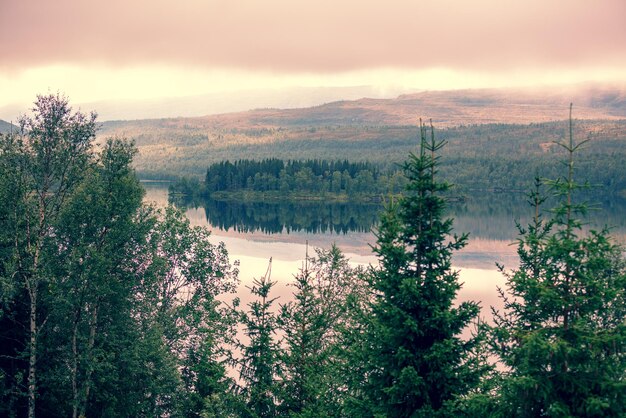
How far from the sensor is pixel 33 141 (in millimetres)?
25297

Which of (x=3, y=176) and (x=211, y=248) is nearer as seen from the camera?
(x=3, y=176)

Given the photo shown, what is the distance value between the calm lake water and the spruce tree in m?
21.1

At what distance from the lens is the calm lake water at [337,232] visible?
58531 mm

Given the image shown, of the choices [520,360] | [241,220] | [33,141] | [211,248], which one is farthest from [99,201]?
[241,220]

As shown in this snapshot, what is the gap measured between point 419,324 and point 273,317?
552 cm

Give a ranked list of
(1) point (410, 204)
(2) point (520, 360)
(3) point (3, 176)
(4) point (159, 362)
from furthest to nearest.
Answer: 1. (4) point (159, 362)
2. (3) point (3, 176)
3. (1) point (410, 204)
4. (2) point (520, 360)

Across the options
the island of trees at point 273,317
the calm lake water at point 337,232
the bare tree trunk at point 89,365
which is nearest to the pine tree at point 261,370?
the island of trees at point 273,317

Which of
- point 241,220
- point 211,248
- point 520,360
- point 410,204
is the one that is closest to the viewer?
point 520,360

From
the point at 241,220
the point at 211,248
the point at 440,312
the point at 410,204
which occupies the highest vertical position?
the point at 410,204

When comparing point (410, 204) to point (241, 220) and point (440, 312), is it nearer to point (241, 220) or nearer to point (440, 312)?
point (440, 312)

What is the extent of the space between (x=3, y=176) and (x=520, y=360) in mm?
18988

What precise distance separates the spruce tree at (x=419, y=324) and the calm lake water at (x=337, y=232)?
21139mm

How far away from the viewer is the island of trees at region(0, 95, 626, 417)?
12.4m

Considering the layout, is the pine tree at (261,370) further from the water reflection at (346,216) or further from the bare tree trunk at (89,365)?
the water reflection at (346,216)
